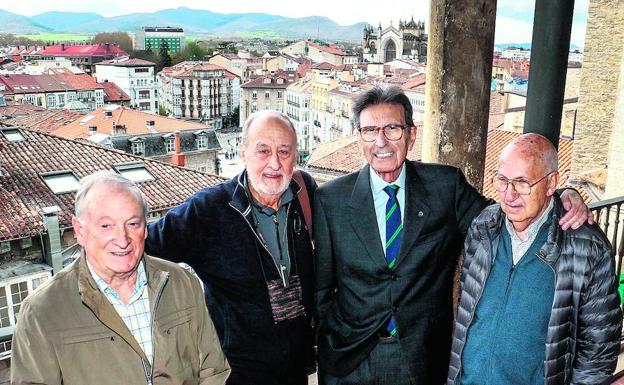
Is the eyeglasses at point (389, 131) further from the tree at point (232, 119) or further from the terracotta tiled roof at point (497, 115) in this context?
the tree at point (232, 119)

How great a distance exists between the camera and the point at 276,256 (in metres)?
2.15

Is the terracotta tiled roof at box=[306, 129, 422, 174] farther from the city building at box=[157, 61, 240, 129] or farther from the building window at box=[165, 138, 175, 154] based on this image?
the city building at box=[157, 61, 240, 129]

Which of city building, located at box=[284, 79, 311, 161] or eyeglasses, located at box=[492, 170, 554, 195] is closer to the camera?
eyeglasses, located at box=[492, 170, 554, 195]

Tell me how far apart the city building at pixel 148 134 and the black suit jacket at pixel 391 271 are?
24.3 metres

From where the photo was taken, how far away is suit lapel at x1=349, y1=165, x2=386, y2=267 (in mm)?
2139

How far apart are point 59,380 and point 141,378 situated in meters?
0.23

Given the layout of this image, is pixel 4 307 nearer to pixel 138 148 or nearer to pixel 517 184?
pixel 517 184

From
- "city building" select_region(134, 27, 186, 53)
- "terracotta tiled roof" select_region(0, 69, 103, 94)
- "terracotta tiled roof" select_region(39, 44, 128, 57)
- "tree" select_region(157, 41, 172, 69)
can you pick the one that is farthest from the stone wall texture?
"city building" select_region(134, 27, 186, 53)

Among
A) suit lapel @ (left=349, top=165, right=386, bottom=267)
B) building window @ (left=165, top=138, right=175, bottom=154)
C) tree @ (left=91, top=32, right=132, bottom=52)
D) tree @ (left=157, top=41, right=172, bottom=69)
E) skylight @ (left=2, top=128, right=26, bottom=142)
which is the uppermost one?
tree @ (left=91, top=32, right=132, bottom=52)

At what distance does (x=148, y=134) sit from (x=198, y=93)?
3198 centimetres

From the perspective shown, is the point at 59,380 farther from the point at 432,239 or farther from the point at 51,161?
the point at 51,161

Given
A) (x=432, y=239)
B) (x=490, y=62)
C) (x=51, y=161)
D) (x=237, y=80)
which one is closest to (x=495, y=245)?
(x=432, y=239)

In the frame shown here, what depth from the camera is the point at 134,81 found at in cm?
5434

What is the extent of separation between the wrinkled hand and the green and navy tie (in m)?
0.56
